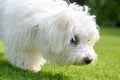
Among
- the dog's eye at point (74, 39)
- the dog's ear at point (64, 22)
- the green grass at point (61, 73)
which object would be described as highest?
the dog's ear at point (64, 22)

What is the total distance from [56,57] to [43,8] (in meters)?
0.82

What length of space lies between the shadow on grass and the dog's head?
1.21 feet

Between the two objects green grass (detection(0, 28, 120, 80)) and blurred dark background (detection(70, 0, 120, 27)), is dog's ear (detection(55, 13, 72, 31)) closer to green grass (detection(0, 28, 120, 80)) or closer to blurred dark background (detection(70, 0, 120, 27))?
green grass (detection(0, 28, 120, 80))

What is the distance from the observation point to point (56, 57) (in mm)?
6105

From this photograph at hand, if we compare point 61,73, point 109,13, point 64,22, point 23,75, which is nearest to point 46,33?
point 64,22

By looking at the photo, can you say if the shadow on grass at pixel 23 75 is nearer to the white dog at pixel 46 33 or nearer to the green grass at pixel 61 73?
the green grass at pixel 61 73

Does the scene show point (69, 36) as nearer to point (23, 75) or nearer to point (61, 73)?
point (23, 75)

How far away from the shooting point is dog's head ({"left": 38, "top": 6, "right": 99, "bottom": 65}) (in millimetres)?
5949

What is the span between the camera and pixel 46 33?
6098 mm

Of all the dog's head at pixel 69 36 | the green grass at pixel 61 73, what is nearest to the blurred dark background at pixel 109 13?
the green grass at pixel 61 73

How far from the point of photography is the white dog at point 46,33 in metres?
5.96

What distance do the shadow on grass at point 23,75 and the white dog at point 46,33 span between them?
0.19 meters

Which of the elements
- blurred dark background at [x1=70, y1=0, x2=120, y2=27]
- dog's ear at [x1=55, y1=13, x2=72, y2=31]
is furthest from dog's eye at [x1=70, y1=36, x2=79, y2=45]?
blurred dark background at [x1=70, y1=0, x2=120, y2=27]

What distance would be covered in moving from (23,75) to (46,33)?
685mm
